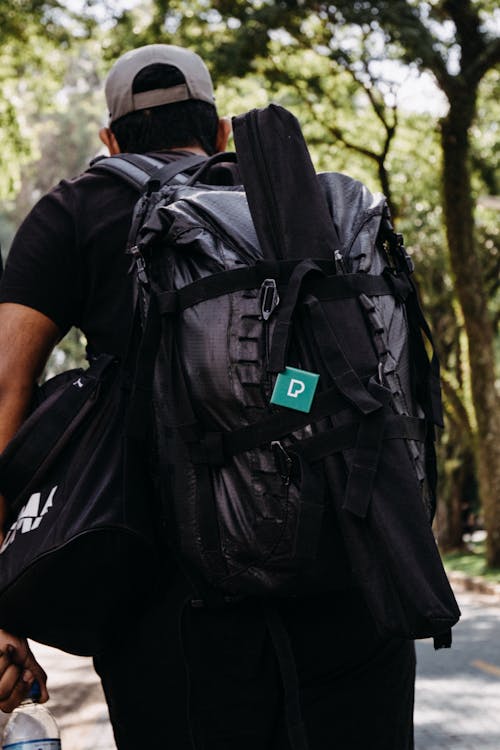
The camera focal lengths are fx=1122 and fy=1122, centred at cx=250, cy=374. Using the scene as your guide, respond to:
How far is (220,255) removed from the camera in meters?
1.71

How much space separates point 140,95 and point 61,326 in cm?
47

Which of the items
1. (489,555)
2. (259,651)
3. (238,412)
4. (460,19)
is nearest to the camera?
(238,412)

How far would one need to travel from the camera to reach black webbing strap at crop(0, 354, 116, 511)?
1.87m

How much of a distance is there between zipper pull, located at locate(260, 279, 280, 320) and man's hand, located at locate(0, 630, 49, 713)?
0.72 meters

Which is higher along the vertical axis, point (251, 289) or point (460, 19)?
point (460, 19)

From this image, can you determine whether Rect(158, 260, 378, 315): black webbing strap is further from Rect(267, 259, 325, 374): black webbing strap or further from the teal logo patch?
the teal logo patch

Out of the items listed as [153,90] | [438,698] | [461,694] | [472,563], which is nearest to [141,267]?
[153,90]

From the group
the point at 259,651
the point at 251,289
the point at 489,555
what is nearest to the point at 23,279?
the point at 251,289

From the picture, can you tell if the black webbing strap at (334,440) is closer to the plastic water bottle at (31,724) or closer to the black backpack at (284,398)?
the black backpack at (284,398)

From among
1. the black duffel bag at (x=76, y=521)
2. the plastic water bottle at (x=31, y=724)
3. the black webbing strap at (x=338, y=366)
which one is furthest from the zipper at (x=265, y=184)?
the plastic water bottle at (x=31, y=724)

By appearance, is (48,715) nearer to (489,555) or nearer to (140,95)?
(140,95)

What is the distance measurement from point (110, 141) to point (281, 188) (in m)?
0.61

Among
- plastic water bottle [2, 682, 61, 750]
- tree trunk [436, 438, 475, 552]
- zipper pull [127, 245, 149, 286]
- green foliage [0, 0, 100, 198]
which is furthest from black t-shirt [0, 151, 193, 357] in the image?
tree trunk [436, 438, 475, 552]

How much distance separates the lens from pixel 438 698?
25.6ft
